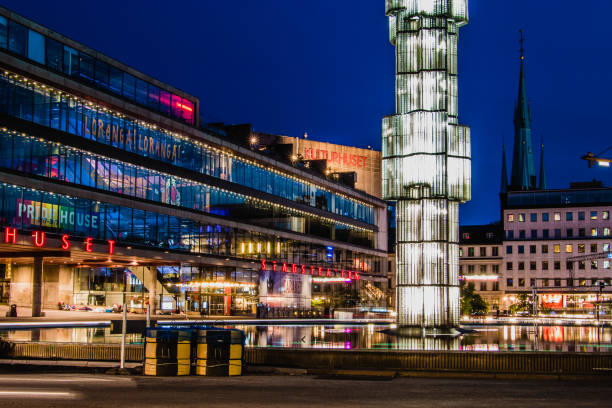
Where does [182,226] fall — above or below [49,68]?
below

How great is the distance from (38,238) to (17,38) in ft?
47.2

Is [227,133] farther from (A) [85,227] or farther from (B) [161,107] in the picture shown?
(A) [85,227]

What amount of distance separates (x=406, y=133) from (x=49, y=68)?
96.5ft

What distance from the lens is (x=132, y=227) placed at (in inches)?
2687

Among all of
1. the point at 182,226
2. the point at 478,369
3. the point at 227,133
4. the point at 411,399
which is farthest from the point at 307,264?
the point at 411,399

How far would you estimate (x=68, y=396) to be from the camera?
18.4 meters

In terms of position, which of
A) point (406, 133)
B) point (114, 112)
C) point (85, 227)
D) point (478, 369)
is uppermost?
point (114, 112)

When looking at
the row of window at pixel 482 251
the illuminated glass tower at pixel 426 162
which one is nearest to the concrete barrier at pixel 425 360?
the illuminated glass tower at pixel 426 162

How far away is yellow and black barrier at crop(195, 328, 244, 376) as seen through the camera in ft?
81.0

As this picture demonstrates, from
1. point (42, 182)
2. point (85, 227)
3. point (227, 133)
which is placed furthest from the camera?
point (227, 133)

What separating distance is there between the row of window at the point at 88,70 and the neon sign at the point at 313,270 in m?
20.1

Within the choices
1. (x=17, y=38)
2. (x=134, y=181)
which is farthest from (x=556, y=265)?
(x=17, y=38)

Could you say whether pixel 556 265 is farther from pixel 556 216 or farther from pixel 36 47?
pixel 36 47

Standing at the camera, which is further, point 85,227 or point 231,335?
point 85,227
